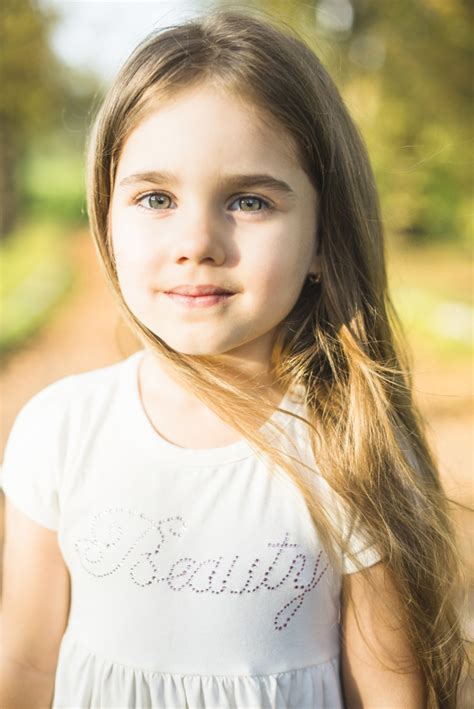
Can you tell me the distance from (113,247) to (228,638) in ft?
2.83

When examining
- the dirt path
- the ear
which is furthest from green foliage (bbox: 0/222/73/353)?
the ear

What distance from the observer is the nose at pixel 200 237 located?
5.24 feet

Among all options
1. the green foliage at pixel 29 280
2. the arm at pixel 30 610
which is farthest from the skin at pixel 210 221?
the green foliage at pixel 29 280

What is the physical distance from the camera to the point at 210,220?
1614 mm

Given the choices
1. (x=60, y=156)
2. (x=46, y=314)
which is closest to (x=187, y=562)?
(x=46, y=314)

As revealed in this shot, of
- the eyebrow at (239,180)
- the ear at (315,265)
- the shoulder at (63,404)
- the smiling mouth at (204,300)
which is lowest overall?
the shoulder at (63,404)

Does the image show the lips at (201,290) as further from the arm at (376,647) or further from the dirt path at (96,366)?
the dirt path at (96,366)

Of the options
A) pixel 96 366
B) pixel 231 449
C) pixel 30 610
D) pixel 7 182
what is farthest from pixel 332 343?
pixel 7 182

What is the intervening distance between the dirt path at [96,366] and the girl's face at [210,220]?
207cm

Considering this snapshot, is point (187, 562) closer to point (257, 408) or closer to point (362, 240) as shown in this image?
point (257, 408)

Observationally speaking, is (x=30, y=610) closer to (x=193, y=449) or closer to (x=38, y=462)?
(x=38, y=462)

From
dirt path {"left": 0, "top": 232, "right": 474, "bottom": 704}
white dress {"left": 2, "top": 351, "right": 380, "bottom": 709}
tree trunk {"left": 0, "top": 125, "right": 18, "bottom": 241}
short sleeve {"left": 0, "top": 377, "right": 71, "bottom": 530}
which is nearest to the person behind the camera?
white dress {"left": 2, "top": 351, "right": 380, "bottom": 709}

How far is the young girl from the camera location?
65.2 inches

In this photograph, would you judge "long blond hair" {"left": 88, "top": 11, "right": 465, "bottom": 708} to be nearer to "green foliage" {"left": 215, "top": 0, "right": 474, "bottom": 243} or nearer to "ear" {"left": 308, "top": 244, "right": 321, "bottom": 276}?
"ear" {"left": 308, "top": 244, "right": 321, "bottom": 276}
